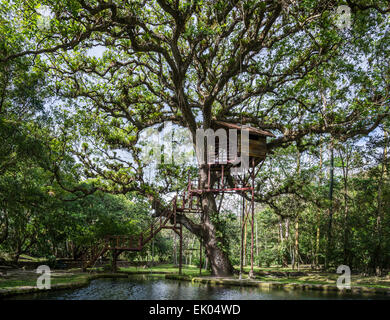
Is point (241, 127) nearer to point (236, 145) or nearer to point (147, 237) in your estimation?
point (236, 145)

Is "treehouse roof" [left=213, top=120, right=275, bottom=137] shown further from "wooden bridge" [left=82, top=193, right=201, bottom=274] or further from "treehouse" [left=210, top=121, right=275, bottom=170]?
"wooden bridge" [left=82, top=193, right=201, bottom=274]

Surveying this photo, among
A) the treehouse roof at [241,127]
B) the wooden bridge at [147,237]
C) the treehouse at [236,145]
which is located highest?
the treehouse roof at [241,127]

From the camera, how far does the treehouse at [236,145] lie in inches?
544

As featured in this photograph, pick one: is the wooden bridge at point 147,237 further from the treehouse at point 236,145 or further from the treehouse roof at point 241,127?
the treehouse roof at point 241,127

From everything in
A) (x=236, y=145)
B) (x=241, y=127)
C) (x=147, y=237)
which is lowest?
(x=147, y=237)

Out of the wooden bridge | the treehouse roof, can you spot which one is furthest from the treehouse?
the wooden bridge

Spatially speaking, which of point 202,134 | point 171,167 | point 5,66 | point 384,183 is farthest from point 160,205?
point 384,183

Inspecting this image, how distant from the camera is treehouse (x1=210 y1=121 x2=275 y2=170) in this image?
45.3 feet

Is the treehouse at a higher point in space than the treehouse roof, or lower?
lower

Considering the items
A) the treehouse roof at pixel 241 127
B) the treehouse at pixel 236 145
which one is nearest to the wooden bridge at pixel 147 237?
the treehouse at pixel 236 145

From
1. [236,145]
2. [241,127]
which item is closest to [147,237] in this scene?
[236,145]

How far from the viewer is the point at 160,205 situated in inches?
650

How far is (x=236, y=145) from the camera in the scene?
14023 mm
